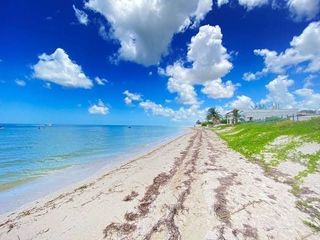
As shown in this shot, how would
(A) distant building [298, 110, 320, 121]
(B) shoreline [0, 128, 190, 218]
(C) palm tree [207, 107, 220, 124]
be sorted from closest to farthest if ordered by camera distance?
(B) shoreline [0, 128, 190, 218] → (A) distant building [298, 110, 320, 121] → (C) palm tree [207, 107, 220, 124]

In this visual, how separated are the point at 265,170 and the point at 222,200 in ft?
20.7

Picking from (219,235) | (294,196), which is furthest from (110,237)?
(294,196)

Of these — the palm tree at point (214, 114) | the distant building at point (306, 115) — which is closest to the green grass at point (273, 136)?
the distant building at point (306, 115)

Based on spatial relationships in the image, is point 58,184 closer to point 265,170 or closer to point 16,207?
point 16,207

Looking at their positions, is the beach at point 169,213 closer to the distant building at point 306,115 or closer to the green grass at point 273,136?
the green grass at point 273,136

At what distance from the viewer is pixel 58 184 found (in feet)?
42.3

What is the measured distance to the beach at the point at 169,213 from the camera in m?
5.81

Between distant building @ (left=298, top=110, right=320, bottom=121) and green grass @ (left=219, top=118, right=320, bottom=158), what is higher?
distant building @ (left=298, top=110, right=320, bottom=121)

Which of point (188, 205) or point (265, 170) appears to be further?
point (265, 170)

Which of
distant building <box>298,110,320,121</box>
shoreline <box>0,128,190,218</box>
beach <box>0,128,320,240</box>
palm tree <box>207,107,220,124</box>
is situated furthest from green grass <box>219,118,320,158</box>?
palm tree <box>207,107,220,124</box>

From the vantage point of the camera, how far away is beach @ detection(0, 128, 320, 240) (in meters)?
5.81

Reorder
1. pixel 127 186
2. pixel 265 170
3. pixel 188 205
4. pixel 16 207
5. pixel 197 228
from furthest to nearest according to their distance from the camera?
pixel 265 170
pixel 127 186
pixel 16 207
pixel 188 205
pixel 197 228

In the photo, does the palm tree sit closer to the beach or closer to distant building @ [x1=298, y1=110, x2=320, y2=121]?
distant building @ [x1=298, y1=110, x2=320, y2=121]

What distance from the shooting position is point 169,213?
6914 millimetres
